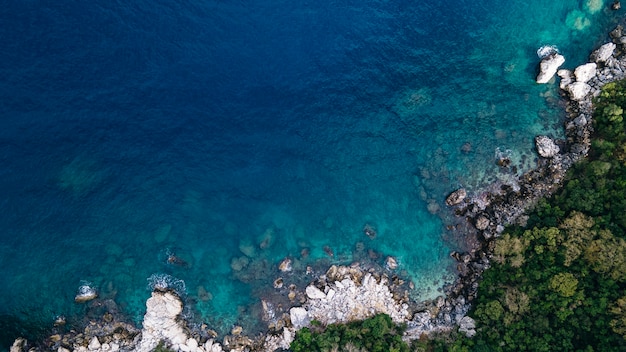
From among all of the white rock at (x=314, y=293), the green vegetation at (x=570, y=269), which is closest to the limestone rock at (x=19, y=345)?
the white rock at (x=314, y=293)

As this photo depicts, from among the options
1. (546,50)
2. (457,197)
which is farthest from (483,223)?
(546,50)

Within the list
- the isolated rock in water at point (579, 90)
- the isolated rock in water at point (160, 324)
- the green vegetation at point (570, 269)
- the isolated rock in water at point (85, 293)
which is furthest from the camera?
the isolated rock in water at point (579, 90)

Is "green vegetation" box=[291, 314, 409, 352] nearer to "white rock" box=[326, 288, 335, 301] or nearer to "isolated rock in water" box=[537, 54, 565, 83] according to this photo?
"white rock" box=[326, 288, 335, 301]

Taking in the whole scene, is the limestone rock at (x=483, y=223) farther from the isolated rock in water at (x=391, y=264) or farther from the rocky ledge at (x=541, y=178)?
the isolated rock in water at (x=391, y=264)

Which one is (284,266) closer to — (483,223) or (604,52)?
(483,223)

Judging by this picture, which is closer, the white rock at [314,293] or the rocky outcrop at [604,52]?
the white rock at [314,293]

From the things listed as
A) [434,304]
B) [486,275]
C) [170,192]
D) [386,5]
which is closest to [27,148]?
[170,192]
